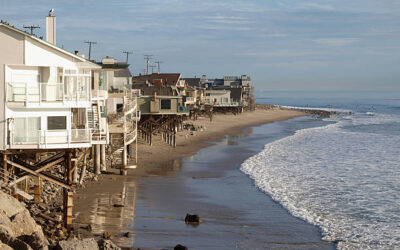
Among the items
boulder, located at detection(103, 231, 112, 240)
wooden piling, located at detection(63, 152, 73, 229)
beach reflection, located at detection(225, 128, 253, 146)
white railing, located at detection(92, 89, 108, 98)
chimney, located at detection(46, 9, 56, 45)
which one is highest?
chimney, located at detection(46, 9, 56, 45)

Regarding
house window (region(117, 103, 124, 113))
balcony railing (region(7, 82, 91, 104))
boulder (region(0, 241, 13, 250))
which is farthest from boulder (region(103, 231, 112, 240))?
house window (region(117, 103, 124, 113))

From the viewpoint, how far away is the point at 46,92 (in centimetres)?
2111

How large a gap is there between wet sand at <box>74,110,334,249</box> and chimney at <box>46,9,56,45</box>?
7.77 metres

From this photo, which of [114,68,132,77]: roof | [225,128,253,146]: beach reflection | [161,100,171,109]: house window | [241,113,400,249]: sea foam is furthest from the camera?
[225,128,253,146]: beach reflection

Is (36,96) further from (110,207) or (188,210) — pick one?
(188,210)

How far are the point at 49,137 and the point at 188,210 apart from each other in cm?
806

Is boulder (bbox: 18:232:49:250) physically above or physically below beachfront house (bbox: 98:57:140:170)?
below

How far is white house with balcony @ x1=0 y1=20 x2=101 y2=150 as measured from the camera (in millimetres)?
20375

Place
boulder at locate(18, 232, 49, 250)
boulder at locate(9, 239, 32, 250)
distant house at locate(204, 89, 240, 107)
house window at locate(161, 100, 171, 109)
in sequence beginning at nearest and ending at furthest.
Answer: boulder at locate(9, 239, 32, 250)
boulder at locate(18, 232, 49, 250)
house window at locate(161, 100, 171, 109)
distant house at locate(204, 89, 240, 107)

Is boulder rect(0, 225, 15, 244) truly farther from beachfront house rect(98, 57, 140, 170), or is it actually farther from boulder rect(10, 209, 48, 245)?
beachfront house rect(98, 57, 140, 170)

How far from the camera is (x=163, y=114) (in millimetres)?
49344

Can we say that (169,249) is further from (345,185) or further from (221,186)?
(345,185)

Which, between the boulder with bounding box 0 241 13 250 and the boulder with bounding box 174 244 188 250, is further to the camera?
the boulder with bounding box 174 244 188 250

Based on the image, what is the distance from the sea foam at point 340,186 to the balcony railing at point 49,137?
10.6 metres
